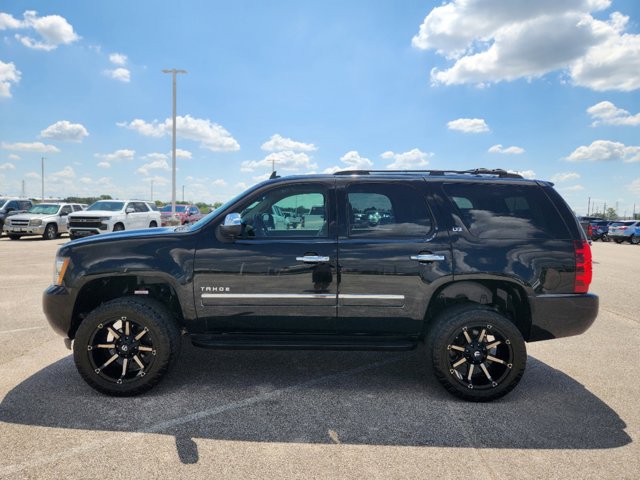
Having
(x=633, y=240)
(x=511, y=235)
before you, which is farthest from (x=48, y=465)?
(x=633, y=240)

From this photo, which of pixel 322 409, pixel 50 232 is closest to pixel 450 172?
pixel 322 409

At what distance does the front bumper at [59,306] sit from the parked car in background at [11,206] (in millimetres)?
21415

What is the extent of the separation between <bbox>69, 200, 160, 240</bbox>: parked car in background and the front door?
1529 centimetres

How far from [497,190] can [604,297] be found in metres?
6.11

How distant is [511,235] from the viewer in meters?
3.77

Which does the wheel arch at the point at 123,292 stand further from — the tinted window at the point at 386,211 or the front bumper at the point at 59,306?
the tinted window at the point at 386,211

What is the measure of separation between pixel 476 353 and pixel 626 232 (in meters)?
30.9

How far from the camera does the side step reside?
3.65m

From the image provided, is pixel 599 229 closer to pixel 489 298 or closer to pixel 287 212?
pixel 489 298

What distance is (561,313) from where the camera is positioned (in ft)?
12.2

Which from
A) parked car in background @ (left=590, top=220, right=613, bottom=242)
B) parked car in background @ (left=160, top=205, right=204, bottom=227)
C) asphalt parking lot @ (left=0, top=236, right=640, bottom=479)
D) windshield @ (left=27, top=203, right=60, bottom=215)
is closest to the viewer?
asphalt parking lot @ (left=0, top=236, right=640, bottom=479)

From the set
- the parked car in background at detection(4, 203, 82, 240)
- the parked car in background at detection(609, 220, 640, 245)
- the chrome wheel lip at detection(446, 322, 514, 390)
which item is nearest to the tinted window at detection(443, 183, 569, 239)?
the chrome wheel lip at detection(446, 322, 514, 390)

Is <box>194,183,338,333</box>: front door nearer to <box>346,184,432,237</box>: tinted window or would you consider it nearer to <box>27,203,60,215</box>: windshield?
<box>346,184,432,237</box>: tinted window

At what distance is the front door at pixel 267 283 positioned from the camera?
144 inches
